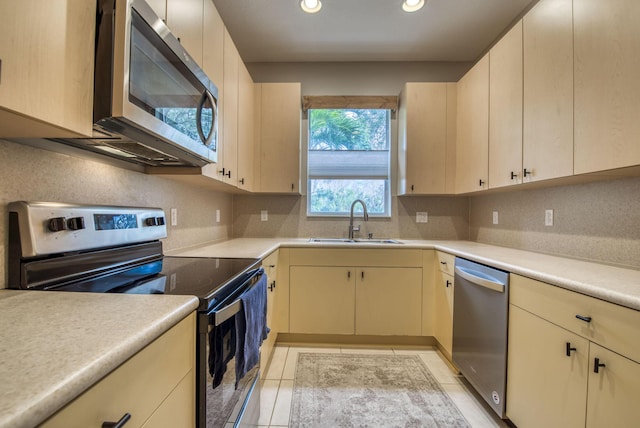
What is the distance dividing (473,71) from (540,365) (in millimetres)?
2146

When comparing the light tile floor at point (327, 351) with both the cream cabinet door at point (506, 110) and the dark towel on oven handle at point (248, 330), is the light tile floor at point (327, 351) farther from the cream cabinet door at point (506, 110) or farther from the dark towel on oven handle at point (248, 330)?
the cream cabinet door at point (506, 110)

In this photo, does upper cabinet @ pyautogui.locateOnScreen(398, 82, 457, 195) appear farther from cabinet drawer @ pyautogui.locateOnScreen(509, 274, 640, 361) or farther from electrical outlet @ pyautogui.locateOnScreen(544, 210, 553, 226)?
cabinet drawer @ pyautogui.locateOnScreen(509, 274, 640, 361)

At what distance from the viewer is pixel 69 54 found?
2.29ft

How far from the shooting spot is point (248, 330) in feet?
3.46

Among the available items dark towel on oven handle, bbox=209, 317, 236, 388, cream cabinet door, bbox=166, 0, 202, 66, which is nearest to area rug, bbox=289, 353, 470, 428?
dark towel on oven handle, bbox=209, 317, 236, 388

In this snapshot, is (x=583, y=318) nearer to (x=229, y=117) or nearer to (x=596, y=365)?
(x=596, y=365)

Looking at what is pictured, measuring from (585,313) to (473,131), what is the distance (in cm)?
169

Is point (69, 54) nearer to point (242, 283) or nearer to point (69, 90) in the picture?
point (69, 90)

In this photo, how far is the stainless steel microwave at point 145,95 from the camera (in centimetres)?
77

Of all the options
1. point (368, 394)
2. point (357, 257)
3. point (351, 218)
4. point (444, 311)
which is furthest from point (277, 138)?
point (368, 394)

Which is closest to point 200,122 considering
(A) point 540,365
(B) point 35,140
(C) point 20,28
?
(B) point 35,140

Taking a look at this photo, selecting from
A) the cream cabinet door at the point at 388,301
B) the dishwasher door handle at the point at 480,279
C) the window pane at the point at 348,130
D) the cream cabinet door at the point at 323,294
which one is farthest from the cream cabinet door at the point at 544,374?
the window pane at the point at 348,130

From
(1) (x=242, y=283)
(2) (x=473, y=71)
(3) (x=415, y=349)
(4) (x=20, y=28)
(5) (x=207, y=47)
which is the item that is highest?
(2) (x=473, y=71)

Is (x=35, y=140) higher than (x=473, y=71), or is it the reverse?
(x=473, y=71)
